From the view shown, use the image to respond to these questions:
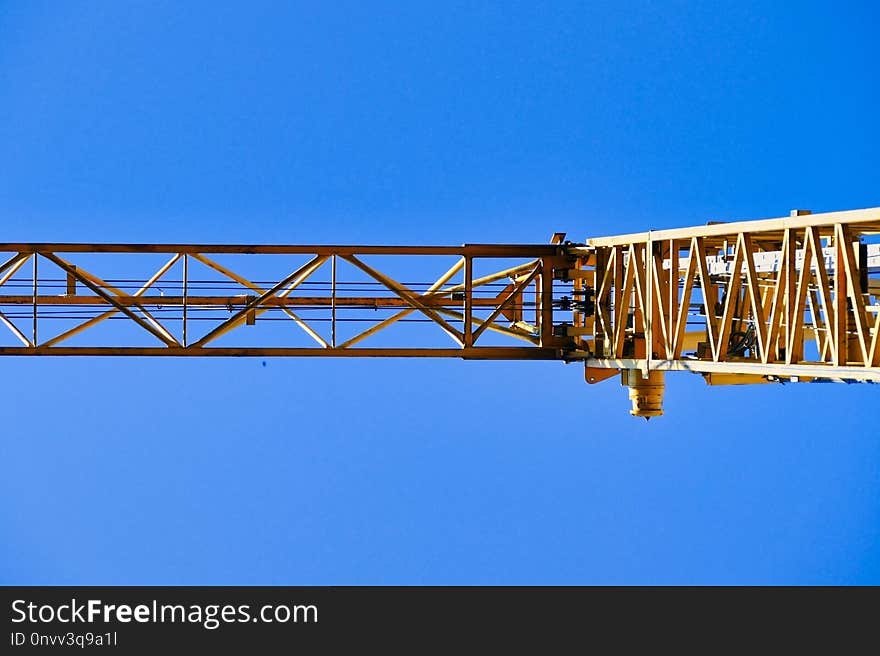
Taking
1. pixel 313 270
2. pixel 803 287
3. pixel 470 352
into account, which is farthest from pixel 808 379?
pixel 313 270

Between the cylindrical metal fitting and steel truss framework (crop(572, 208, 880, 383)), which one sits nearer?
steel truss framework (crop(572, 208, 880, 383))

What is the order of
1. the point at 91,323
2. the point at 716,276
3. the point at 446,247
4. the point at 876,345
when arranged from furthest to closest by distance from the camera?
the point at 91,323 → the point at 446,247 → the point at 716,276 → the point at 876,345

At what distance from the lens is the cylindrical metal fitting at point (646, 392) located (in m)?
25.5

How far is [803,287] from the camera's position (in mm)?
19406

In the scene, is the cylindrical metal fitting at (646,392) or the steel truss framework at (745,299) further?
the cylindrical metal fitting at (646,392)

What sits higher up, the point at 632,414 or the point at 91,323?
the point at 91,323

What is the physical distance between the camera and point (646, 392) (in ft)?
83.8

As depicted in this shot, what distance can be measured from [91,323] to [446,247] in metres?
7.87

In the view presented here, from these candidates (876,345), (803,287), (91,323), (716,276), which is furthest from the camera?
(91,323)

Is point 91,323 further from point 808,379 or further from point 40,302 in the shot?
point 808,379

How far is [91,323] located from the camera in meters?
27.1

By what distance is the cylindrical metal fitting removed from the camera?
1004 inches

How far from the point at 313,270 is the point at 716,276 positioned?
26.1ft

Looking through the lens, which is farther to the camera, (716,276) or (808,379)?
(716,276)
